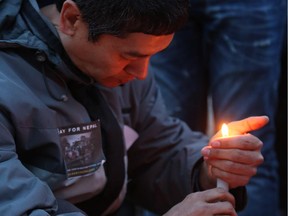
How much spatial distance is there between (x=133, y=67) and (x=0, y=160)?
456mm

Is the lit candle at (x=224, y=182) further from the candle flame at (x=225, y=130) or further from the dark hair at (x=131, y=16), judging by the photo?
the dark hair at (x=131, y=16)

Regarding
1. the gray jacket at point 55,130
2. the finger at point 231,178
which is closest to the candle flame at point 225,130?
the finger at point 231,178

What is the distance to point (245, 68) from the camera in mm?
2449

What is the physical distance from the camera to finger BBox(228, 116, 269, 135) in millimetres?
1721

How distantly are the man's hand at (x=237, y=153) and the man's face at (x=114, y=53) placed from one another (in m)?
0.28

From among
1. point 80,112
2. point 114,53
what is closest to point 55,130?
point 80,112

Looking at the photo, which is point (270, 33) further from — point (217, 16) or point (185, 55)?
point (185, 55)

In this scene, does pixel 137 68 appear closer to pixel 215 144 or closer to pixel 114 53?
pixel 114 53

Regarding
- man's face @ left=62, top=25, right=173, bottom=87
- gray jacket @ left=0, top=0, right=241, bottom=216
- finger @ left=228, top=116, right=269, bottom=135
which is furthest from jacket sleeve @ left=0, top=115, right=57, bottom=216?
finger @ left=228, top=116, right=269, bottom=135

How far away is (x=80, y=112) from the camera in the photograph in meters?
1.79

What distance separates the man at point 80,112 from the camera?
1.59 metres

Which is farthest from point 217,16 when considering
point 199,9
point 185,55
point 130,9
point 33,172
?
point 33,172

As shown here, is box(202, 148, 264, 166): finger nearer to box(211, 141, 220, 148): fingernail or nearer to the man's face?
box(211, 141, 220, 148): fingernail

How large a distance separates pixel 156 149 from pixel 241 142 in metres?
0.48
